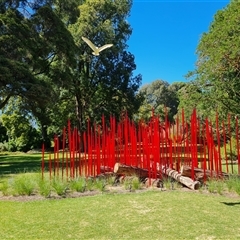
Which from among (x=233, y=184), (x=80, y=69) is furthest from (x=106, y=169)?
(x=80, y=69)

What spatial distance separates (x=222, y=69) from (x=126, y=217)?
914cm

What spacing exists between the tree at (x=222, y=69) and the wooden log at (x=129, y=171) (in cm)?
631

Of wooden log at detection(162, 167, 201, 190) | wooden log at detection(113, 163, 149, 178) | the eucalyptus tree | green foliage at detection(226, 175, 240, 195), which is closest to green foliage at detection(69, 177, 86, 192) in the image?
wooden log at detection(113, 163, 149, 178)

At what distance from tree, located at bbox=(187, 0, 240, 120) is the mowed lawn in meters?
7.23

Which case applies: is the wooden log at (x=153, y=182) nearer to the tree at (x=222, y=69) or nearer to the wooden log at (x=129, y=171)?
the wooden log at (x=129, y=171)

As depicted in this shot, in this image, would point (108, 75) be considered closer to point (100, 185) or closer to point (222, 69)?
point (222, 69)

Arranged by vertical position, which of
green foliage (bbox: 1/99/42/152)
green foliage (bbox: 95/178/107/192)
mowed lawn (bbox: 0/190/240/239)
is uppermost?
green foliage (bbox: 1/99/42/152)

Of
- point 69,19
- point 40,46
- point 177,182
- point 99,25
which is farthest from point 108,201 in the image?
point 69,19

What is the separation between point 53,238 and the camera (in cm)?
364

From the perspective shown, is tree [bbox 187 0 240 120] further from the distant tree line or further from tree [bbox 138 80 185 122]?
tree [bbox 138 80 185 122]

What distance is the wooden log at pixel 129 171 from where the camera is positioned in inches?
272

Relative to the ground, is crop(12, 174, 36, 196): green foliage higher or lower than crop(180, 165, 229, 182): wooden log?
lower

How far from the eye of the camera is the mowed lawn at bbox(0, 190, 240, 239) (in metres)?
3.73

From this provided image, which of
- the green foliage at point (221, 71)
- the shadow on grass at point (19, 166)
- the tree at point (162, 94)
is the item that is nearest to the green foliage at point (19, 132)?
the shadow on grass at point (19, 166)
